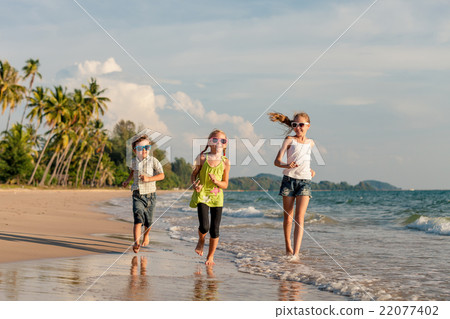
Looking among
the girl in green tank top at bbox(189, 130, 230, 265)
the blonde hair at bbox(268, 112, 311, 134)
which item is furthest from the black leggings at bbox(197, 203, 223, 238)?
the blonde hair at bbox(268, 112, 311, 134)

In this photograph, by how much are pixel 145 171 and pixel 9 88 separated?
4835cm

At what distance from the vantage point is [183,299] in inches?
173

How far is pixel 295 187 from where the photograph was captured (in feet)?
23.2

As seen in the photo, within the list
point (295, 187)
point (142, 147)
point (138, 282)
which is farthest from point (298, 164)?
point (138, 282)

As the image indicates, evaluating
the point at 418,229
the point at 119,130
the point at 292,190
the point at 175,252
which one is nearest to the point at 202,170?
the point at 292,190

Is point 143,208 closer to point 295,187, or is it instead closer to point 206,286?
point 295,187

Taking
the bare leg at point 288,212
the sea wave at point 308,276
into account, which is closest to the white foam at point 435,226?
the bare leg at point 288,212

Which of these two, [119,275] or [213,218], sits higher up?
[213,218]

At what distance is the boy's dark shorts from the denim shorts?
6.97 ft

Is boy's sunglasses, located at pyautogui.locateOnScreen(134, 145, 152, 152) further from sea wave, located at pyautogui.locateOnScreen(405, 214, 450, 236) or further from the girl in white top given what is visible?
sea wave, located at pyautogui.locateOnScreen(405, 214, 450, 236)

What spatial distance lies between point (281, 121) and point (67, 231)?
18.2ft

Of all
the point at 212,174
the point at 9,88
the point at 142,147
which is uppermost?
the point at 9,88

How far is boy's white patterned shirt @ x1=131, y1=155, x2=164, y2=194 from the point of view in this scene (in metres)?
7.45

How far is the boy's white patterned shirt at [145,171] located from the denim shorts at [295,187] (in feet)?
6.37
